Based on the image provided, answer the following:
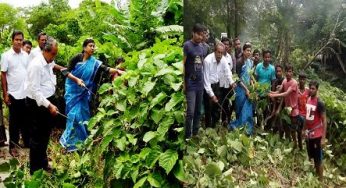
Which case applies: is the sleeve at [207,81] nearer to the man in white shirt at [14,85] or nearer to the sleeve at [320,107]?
the sleeve at [320,107]

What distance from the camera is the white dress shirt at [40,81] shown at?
3.55 meters

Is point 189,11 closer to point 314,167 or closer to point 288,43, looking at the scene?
point 288,43

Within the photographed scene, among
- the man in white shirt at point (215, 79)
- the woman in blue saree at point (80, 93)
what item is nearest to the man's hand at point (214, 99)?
the man in white shirt at point (215, 79)

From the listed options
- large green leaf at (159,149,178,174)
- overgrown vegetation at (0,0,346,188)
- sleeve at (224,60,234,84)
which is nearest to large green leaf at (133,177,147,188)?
overgrown vegetation at (0,0,346,188)

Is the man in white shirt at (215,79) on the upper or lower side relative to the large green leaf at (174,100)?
upper

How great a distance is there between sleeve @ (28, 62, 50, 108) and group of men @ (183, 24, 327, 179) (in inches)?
66.0

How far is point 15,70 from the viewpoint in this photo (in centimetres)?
501

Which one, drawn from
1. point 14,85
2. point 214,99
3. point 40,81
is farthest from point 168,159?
point 14,85

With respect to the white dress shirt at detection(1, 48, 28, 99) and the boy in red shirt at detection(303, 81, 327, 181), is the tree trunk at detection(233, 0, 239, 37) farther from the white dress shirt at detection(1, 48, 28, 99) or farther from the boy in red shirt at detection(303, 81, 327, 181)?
the white dress shirt at detection(1, 48, 28, 99)

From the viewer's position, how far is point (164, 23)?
21.8 ft

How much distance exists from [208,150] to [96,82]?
2.52 metres

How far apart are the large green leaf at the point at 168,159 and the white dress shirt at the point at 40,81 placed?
132cm

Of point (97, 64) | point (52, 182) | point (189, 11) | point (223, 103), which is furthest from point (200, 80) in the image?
point (97, 64)

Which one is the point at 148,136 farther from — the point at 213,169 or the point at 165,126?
the point at 213,169
